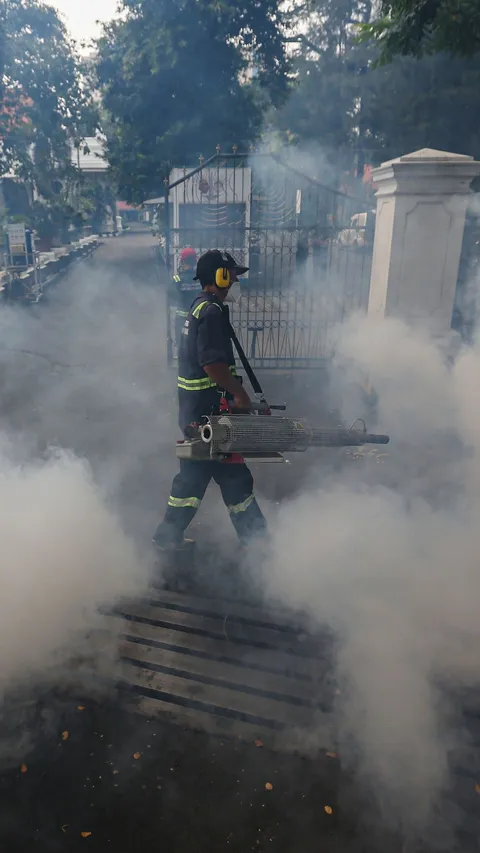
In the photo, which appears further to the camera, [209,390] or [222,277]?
[209,390]

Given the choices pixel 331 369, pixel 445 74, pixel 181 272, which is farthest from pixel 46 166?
pixel 331 369

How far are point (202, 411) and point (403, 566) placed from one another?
1546 millimetres

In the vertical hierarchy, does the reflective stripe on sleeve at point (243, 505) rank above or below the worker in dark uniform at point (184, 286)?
below

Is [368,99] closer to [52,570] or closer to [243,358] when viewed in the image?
[243,358]

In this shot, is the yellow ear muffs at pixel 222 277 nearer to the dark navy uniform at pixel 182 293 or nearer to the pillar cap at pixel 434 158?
the pillar cap at pixel 434 158

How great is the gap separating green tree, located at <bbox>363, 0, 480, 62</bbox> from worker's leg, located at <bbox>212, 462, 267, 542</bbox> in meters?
4.14

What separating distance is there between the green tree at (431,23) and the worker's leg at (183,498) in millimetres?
4219

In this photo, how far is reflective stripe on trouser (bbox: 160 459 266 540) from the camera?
151 inches

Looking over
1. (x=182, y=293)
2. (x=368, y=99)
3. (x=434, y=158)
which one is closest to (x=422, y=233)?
(x=434, y=158)

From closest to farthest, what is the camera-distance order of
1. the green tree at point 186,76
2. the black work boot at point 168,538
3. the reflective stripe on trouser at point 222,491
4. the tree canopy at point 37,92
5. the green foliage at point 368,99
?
the reflective stripe on trouser at point 222,491 → the black work boot at point 168,538 → the green foliage at point 368,99 → the green tree at point 186,76 → the tree canopy at point 37,92

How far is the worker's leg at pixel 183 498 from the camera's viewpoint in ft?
12.7

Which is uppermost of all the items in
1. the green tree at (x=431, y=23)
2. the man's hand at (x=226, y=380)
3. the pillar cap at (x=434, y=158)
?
the green tree at (x=431, y=23)

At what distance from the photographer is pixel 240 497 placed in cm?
388

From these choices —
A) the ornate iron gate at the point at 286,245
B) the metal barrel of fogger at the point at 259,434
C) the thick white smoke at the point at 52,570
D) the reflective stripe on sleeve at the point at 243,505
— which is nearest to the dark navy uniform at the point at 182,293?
the ornate iron gate at the point at 286,245
